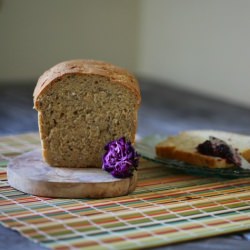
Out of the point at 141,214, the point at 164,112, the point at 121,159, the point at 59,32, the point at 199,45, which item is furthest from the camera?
the point at 59,32

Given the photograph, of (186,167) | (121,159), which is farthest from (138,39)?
(121,159)

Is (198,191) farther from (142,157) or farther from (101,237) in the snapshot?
(101,237)

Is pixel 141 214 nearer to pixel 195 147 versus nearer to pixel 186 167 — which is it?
pixel 186 167

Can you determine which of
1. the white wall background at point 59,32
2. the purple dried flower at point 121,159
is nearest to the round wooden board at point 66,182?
the purple dried flower at point 121,159

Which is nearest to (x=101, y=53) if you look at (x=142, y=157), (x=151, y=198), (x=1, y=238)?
(x=142, y=157)

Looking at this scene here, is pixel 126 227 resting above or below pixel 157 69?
below

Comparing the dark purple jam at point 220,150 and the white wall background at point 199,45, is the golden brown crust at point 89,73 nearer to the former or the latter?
the dark purple jam at point 220,150

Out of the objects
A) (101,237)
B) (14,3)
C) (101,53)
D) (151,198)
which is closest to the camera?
(101,237)
